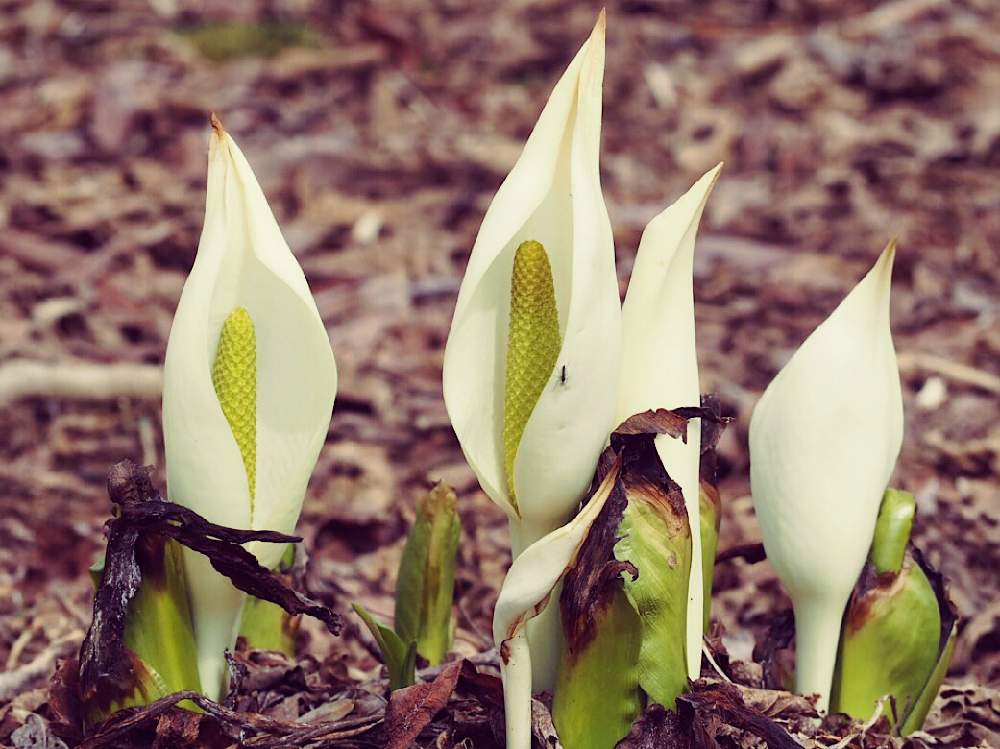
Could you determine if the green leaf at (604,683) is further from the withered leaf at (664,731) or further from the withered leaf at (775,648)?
the withered leaf at (775,648)

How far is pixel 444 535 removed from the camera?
1.89 meters

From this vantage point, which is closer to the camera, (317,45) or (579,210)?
(579,210)

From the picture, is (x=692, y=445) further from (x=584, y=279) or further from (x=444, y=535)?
(x=444, y=535)

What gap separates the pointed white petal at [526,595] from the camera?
1449 millimetres

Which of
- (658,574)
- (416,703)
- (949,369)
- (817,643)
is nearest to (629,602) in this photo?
(658,574)

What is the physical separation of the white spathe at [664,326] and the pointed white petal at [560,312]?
69mm

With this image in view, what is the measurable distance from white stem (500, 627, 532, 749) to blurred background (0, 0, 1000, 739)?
519 mm

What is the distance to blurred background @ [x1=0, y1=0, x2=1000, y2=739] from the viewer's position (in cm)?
303

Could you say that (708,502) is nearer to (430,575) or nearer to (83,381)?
(430,575)

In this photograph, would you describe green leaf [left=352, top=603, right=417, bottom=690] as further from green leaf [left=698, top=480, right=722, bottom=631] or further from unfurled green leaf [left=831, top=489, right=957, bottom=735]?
unfurled green leaf [left=831, top=489, right=957, bottom=735]

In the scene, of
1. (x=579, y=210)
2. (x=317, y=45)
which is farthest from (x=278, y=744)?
(x=317, y=45)

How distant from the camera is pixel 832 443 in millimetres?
1678

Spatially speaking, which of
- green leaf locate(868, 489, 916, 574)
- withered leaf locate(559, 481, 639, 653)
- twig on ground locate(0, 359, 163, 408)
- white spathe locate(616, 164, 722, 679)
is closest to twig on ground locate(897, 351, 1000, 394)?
green leaf locate(868, 489, 916, 574)

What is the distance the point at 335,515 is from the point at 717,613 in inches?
34.1
